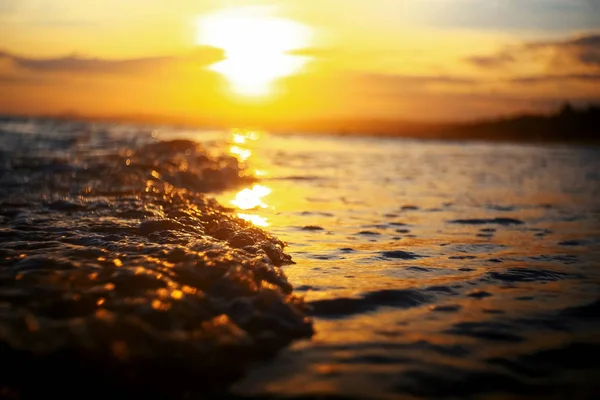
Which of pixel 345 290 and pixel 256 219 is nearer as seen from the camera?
pixel 345 290

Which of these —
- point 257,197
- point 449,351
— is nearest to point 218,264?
point 449,351

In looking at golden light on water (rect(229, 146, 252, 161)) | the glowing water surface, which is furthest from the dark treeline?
the glowing water surface

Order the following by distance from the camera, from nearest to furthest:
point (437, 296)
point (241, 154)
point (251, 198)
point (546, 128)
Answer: point (437, 296)
point (251, 198)
point (241, 154)
point (546, 128)

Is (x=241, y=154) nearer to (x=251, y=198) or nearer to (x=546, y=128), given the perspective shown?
(x=251, y=198)

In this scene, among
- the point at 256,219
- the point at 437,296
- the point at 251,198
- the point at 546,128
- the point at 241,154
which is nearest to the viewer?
the point at 437,296

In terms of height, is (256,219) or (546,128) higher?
(546,128)

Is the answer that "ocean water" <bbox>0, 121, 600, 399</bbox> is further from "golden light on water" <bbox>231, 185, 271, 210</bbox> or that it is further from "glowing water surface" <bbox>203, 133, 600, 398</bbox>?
"golden light on water" <bbox>231, 185, 271, 210</bbox>

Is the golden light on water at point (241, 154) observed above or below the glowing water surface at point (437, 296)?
above

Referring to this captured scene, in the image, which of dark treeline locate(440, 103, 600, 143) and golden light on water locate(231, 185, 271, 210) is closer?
golden light on water locate(231, 185, 271, 210)

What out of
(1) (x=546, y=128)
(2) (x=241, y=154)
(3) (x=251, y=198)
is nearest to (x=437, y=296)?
(3) (x=251, y=198)

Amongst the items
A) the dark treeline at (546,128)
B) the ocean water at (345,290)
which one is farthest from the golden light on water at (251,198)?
the dark treeline at (546,128)

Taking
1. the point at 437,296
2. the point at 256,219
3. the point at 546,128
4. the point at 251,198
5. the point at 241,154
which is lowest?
the point at 437,296

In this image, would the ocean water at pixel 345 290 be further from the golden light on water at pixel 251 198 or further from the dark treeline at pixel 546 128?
the dark treeline at pixel 546 128

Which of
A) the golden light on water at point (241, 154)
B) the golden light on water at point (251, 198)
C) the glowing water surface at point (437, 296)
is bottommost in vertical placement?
the glowing water surface at point (437, 296)
